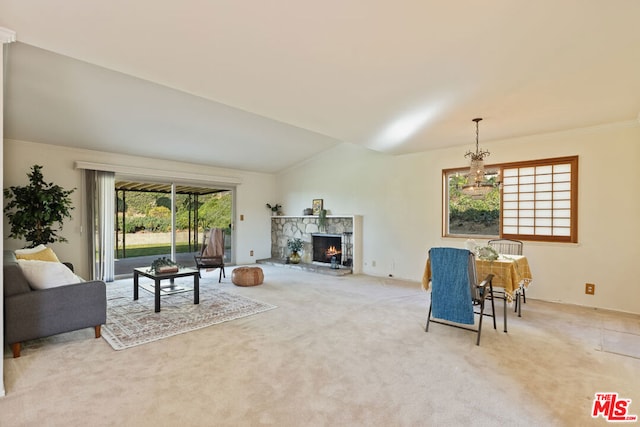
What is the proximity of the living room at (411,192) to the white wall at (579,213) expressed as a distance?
12 millimetres

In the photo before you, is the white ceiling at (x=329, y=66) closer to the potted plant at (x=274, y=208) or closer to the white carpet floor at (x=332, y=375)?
the white carpet floor at (x=332, y=375)

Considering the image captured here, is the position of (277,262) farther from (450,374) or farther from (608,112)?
(608,112)

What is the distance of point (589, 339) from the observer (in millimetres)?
3076

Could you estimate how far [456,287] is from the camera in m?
3.04

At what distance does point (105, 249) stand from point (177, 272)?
88.1 inches

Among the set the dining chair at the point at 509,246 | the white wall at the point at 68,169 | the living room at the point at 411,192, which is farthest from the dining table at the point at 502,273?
the white wall at the point at 68,169

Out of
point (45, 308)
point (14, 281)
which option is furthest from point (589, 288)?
point (14, 281)

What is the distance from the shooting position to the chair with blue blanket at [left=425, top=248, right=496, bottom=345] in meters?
2.98

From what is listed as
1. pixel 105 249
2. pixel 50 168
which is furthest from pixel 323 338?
pixel 50 168

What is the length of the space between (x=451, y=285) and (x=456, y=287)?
5 cm

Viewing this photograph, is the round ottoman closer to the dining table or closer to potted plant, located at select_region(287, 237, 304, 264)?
potted plant, located at select_region(287, 237, 304, 264)

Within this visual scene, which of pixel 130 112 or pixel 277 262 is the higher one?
pixel 130 112

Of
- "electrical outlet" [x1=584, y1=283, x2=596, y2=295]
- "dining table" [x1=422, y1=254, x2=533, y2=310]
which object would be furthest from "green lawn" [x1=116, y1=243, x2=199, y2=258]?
"electrical outlet" [x1=584, y1=283, x2=596, y2=295]

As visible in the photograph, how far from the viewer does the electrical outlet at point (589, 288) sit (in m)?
4.14
